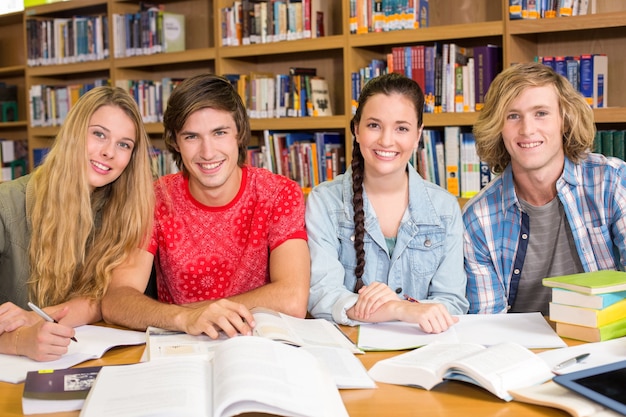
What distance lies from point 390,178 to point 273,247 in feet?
1.28

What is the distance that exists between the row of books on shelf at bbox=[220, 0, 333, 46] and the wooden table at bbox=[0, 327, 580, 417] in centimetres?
280

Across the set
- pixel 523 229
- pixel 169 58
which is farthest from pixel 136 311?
pixel 169 58

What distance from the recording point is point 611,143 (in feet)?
10.5

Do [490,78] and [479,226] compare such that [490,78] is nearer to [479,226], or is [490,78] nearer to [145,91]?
[479,226]

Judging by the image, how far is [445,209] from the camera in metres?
2.10

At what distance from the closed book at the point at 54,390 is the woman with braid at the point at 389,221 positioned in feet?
2.51

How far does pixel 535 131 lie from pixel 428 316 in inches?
31.7

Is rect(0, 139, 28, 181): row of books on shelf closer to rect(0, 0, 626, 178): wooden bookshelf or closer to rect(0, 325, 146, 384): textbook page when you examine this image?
rect(0, 0, 626, 178): wooden bookshelf

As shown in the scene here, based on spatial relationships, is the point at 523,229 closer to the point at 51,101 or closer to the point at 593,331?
the point at 593,331

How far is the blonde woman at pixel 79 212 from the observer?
6.51ft

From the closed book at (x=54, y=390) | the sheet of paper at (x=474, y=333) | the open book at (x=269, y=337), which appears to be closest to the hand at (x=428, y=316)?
the sheet of paper at (x=474, y=333)

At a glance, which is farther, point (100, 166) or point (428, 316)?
point (100, 166)

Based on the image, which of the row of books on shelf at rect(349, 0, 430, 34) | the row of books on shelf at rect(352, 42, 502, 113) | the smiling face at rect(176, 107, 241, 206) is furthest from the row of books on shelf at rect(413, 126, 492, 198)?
the smiling face at rect(176, 107, 241, 206)

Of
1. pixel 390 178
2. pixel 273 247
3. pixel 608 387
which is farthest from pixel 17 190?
pixel 608 387
